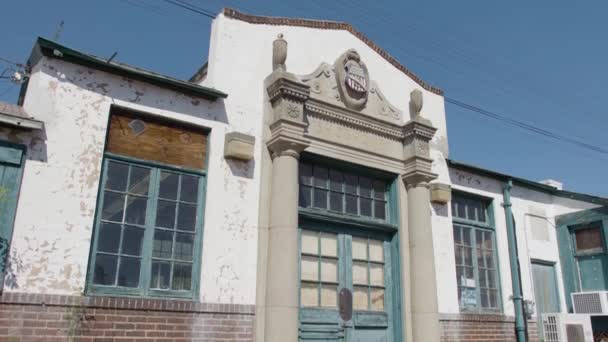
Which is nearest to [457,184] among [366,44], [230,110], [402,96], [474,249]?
[474,249]

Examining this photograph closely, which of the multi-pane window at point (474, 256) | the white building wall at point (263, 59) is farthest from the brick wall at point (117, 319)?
the multi-pane window at point (474, 256)

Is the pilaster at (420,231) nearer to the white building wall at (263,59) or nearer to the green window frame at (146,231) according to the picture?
the white building wall at (263,59)

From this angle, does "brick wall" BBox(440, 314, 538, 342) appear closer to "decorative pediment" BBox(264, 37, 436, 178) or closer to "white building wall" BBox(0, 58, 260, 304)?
"decorative pediment" BBox(264, 37, 436, 178)

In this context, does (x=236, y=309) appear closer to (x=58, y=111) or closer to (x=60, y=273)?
(x=60, y=273)

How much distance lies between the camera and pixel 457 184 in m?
11.3

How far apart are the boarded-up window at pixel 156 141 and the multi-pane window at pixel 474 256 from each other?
5777mm

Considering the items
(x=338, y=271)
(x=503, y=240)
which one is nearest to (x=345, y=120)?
(x=338, y=271)

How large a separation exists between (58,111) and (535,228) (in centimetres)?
1050

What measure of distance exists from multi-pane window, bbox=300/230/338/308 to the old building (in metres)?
0.03

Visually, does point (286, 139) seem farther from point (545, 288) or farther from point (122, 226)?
point (545, 288)

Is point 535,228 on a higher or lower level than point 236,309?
higher

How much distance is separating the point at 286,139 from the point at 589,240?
8.29 meters

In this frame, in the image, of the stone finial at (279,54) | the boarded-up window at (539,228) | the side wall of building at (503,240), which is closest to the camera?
the stone finial at (279,54)

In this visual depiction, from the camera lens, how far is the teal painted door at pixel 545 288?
1211 cm
